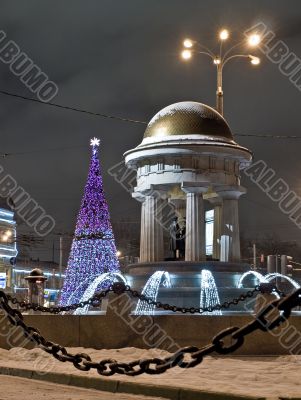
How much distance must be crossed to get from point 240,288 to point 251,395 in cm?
1315

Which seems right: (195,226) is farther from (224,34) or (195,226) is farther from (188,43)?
(188,43)

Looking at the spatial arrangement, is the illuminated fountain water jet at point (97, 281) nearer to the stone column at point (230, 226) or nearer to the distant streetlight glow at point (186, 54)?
the stone column at point (230, 226)

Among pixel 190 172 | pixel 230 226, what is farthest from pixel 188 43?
pixel 230 226

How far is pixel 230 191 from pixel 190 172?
68.7 inches

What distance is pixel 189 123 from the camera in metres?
23.9

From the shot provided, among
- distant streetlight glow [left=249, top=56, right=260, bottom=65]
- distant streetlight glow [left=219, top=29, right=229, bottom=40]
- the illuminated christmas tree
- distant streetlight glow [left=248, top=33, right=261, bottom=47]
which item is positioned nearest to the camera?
distant streetlight glow [left=248, top=33, right=261, bottom=47]

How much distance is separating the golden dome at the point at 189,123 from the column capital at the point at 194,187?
1.37 meters

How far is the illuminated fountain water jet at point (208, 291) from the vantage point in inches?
833

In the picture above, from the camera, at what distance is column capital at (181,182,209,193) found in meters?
23.4

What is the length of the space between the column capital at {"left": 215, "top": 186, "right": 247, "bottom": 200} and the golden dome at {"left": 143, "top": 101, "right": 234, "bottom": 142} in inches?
58.8

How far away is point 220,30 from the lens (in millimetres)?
26312

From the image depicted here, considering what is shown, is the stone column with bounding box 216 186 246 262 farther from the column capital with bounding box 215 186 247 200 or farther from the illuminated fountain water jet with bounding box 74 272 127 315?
the illuminated fountain water jet with bounding box 74 272 127 315

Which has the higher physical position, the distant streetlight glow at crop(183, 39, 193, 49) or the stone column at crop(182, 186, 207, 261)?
the distant streetlight glow at crop(183, 39, 193, 49)

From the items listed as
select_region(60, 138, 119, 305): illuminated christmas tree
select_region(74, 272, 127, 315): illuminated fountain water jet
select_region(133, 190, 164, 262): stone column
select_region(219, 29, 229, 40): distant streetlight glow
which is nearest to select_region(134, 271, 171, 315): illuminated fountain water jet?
select_region(74, 272, 127, 315): illuminated fountain water jet
